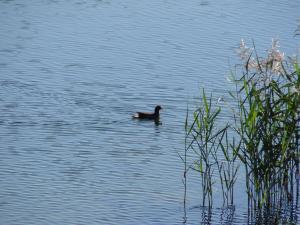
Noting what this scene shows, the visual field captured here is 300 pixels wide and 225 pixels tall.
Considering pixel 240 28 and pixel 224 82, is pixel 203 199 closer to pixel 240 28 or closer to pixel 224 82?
pixel 224 82

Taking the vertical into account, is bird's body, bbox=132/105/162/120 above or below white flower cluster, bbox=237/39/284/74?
below

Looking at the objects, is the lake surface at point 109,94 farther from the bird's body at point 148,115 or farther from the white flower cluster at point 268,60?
the white flower cluster at point 268,60

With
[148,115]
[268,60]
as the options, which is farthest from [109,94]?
[268,60]

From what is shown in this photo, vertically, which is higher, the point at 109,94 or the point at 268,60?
the point at 268,60

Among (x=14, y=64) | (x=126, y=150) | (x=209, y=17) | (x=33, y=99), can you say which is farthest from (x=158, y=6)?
(x=126, y=150)

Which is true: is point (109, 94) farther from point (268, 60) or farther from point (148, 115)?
point (268, 60)

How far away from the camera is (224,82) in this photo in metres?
23.2

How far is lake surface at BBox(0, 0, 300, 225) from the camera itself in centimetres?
1576

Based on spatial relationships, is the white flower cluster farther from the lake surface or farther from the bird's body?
the bird's body

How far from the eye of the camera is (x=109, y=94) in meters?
22.7

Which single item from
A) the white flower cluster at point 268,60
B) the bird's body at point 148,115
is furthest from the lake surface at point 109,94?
the white flower cluster at point 268,60

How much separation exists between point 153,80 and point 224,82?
172 centimetres

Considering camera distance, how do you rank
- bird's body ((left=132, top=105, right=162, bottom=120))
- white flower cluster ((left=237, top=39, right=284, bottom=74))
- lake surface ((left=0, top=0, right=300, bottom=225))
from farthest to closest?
1. bird's body ((left=132, top=105, right=162, bottom=120))
2. lake surface ((left=0, top=0, right=300, bottom=225))
3. white flower cluster ((left=237, top=39, right=284, bottom=74))

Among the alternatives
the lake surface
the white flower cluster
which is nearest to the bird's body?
the lake surface
